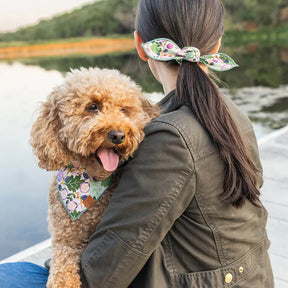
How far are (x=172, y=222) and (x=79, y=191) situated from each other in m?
0.39

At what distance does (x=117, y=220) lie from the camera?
3.82 feet

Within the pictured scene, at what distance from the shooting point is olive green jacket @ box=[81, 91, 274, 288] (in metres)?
1.12

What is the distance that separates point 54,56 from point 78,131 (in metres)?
29.5

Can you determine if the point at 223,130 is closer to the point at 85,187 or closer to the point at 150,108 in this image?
the point at 150,108

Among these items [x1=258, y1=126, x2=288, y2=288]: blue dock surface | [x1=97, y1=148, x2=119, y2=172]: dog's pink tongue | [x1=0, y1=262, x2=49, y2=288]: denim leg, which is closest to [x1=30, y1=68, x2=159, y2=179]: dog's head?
[x1=97, y1=148, x2=119, y2=172]: dog's pink tongue

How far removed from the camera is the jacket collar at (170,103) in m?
1.31

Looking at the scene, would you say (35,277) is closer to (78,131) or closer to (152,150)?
(78,131)

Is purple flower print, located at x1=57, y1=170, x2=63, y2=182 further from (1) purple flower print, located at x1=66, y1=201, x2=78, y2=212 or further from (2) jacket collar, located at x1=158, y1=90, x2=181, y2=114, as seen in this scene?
(2) jacket collar, located at x1=158, y1=90, x2=181, y2=114

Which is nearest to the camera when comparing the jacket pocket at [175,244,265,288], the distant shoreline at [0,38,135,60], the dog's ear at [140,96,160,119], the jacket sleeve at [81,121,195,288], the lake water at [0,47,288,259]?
the jacket sleeve at [81,121,195,288]

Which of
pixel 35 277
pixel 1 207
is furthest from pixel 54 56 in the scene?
pixel 35 277

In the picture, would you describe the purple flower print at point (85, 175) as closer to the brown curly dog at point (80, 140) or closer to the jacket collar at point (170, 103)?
the brown curly dog at point (80, 140)

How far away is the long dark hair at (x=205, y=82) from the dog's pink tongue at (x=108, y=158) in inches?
10.9

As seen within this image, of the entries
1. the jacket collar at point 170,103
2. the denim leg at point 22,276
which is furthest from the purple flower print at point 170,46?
the denim leg at point 22,276

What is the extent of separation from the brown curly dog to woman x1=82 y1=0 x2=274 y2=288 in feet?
0.40
